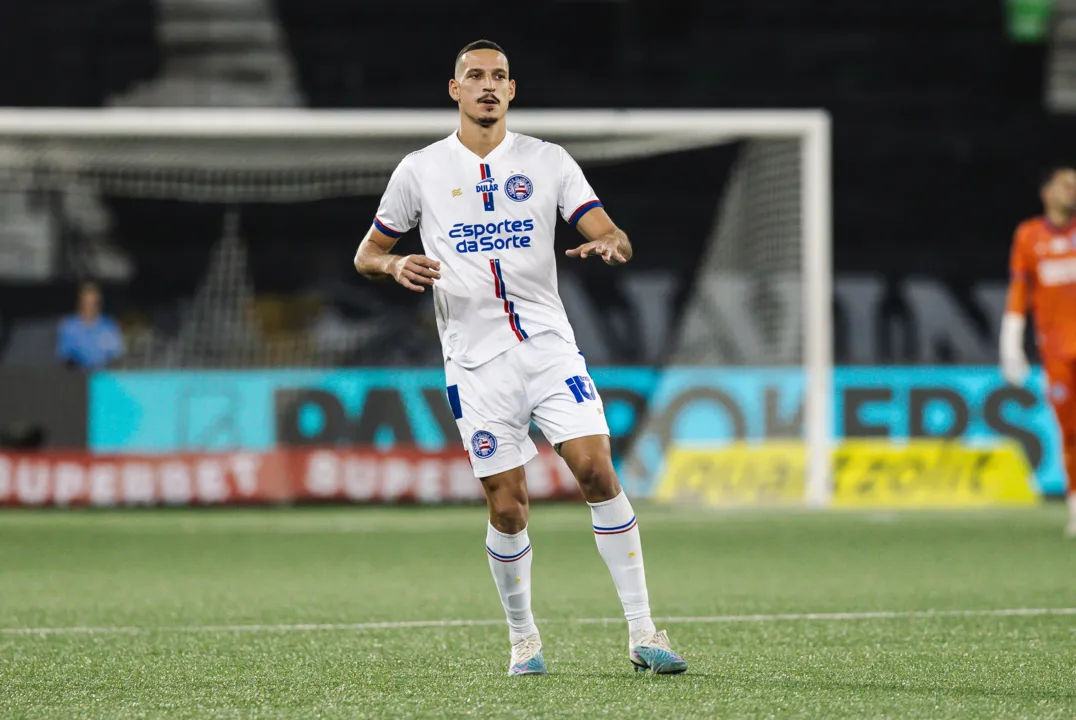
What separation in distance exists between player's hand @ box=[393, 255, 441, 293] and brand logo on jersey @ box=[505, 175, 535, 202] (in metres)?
0.35

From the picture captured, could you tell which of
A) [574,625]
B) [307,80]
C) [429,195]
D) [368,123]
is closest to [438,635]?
[574,625]

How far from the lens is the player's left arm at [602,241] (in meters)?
4.70

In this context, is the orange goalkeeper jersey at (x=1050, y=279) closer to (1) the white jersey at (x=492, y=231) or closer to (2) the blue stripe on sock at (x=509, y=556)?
(1) the white jersey at (x=492, y=231)

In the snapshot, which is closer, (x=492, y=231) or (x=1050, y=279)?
(x=492, y=231)

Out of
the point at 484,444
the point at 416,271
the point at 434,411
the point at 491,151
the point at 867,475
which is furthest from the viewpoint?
the point at 434,411

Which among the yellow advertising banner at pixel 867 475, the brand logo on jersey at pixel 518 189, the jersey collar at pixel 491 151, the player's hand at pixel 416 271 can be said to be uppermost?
the jersey collar at pixel 491 151

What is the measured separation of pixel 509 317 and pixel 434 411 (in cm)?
806

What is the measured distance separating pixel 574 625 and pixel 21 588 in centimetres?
283

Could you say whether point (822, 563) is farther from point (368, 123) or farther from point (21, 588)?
point (368, 123)

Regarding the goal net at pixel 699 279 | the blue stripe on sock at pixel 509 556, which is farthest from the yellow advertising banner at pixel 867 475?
the blue stripe on sock at pixel 509 556

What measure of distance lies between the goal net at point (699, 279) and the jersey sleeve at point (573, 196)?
7.07 metres

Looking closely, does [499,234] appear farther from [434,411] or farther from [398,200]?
[434,411]

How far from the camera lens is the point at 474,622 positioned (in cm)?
614

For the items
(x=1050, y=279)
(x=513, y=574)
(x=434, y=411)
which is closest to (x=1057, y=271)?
(x=1050, y=279)
